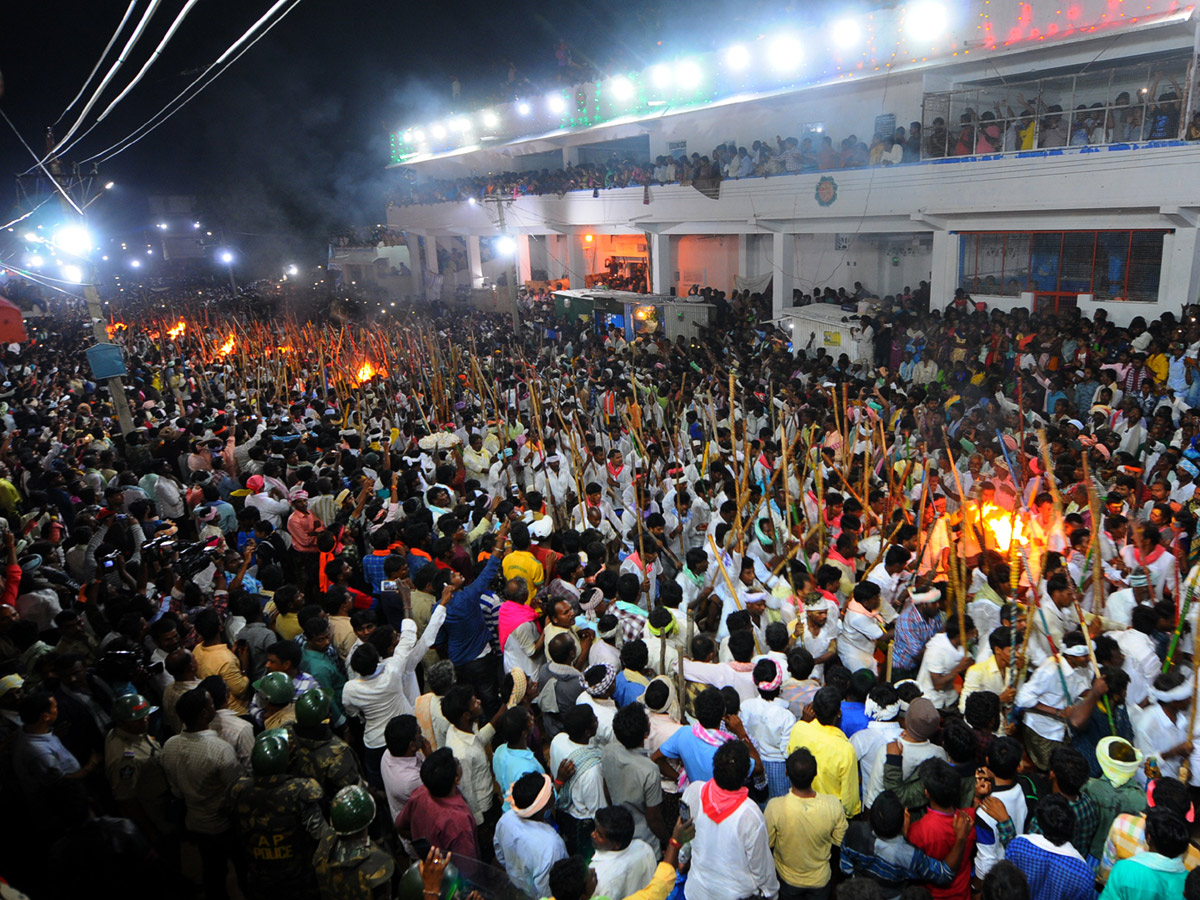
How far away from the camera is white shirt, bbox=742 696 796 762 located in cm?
367

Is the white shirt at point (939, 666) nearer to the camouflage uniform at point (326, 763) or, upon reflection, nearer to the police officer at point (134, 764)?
the camouflage uniform at point (326, 763)

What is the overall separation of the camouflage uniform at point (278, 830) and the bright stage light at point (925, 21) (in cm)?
1672

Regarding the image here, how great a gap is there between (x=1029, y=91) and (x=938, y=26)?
229cm

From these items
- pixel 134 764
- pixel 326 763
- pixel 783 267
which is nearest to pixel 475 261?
pixel 783 267

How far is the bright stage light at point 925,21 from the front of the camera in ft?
47.6

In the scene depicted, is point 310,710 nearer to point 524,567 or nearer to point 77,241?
point 524,567

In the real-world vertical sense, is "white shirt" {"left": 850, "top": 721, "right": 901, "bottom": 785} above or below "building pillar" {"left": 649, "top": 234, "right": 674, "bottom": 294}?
below

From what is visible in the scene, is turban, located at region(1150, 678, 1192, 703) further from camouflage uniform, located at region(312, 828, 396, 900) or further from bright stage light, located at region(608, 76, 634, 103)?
bright stage light, located at region(608, 76, 634, 103)

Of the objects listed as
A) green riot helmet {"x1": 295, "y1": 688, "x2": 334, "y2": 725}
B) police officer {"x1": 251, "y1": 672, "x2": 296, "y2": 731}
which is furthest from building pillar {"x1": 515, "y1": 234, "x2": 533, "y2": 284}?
green riot helmet {"x1": 295, "y1": 688, "x2": 334, "y2": 725}

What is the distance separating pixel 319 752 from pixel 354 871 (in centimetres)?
81

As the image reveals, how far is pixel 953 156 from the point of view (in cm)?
1398

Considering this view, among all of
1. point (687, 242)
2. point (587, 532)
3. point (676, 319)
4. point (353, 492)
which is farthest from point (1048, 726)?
point (687, 242)

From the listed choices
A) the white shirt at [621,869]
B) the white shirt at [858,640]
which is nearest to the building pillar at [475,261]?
the white shirt at [858,640]

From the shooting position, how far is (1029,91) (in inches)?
591
